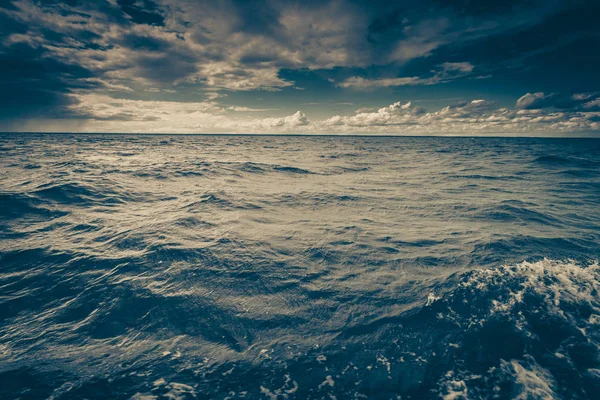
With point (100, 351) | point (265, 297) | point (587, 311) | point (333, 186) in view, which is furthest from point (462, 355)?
point (333, 186)

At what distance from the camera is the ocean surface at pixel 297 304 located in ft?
11.4

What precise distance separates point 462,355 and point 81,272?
305 inches

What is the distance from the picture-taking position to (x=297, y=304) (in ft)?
16.5

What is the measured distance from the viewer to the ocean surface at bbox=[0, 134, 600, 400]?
11.4 feet

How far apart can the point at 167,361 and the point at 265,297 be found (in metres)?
1.97

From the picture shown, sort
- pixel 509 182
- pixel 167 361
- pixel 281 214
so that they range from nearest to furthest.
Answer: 1. pixel 167 361
2. pixel 281 214
3. pixel 509 182

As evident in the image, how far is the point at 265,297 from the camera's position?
524 centimetres

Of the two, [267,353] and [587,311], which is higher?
[587,311]

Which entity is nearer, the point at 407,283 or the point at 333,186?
the point at 407,283

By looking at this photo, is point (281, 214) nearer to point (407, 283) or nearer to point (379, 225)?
point (379, 225)

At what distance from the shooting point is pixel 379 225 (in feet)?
29.8

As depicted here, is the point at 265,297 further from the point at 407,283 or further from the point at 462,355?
the point at 462,355

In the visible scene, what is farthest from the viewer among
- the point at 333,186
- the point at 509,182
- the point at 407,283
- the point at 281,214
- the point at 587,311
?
the point at 509,182

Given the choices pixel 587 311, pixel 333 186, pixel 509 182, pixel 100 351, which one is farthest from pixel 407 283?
pixel 509 182
